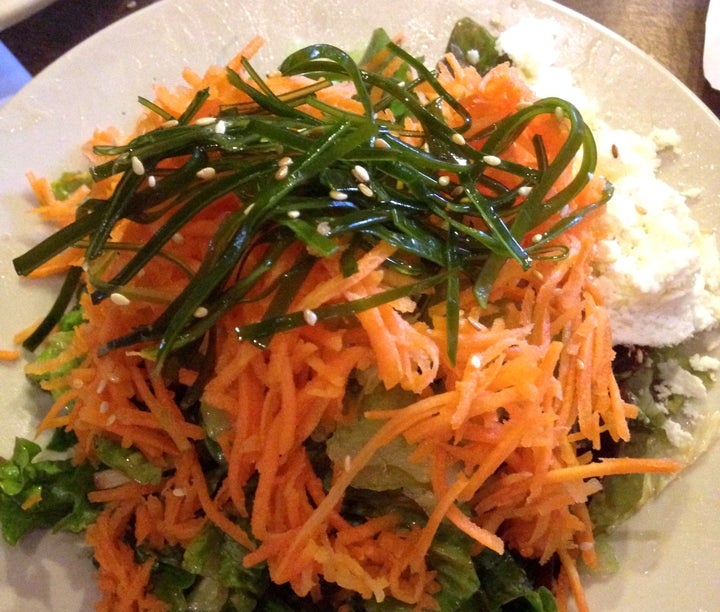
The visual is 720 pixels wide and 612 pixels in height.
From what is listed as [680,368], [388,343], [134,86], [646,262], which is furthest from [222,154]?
[680,368]

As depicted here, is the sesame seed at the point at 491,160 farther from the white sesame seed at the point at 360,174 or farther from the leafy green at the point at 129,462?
the leafy green at the point at 129,462

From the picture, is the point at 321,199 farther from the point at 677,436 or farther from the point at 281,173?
the point at 677,436

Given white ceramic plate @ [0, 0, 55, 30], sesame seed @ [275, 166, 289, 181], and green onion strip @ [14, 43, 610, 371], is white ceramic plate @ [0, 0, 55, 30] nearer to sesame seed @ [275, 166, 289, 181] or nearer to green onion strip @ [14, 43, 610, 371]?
green onion strip @ [14, 43, 610, 371]

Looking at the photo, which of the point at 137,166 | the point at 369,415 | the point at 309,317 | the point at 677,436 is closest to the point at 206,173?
the point at 137,166

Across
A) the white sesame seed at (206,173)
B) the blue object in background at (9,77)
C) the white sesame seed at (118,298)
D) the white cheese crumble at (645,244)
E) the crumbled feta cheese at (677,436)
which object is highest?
the blue object in background at (9,77)

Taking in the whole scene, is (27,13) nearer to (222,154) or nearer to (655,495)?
(222,154)

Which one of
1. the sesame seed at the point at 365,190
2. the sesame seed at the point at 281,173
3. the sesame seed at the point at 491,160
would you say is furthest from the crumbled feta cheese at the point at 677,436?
the sesame seed at the point at 281,173
